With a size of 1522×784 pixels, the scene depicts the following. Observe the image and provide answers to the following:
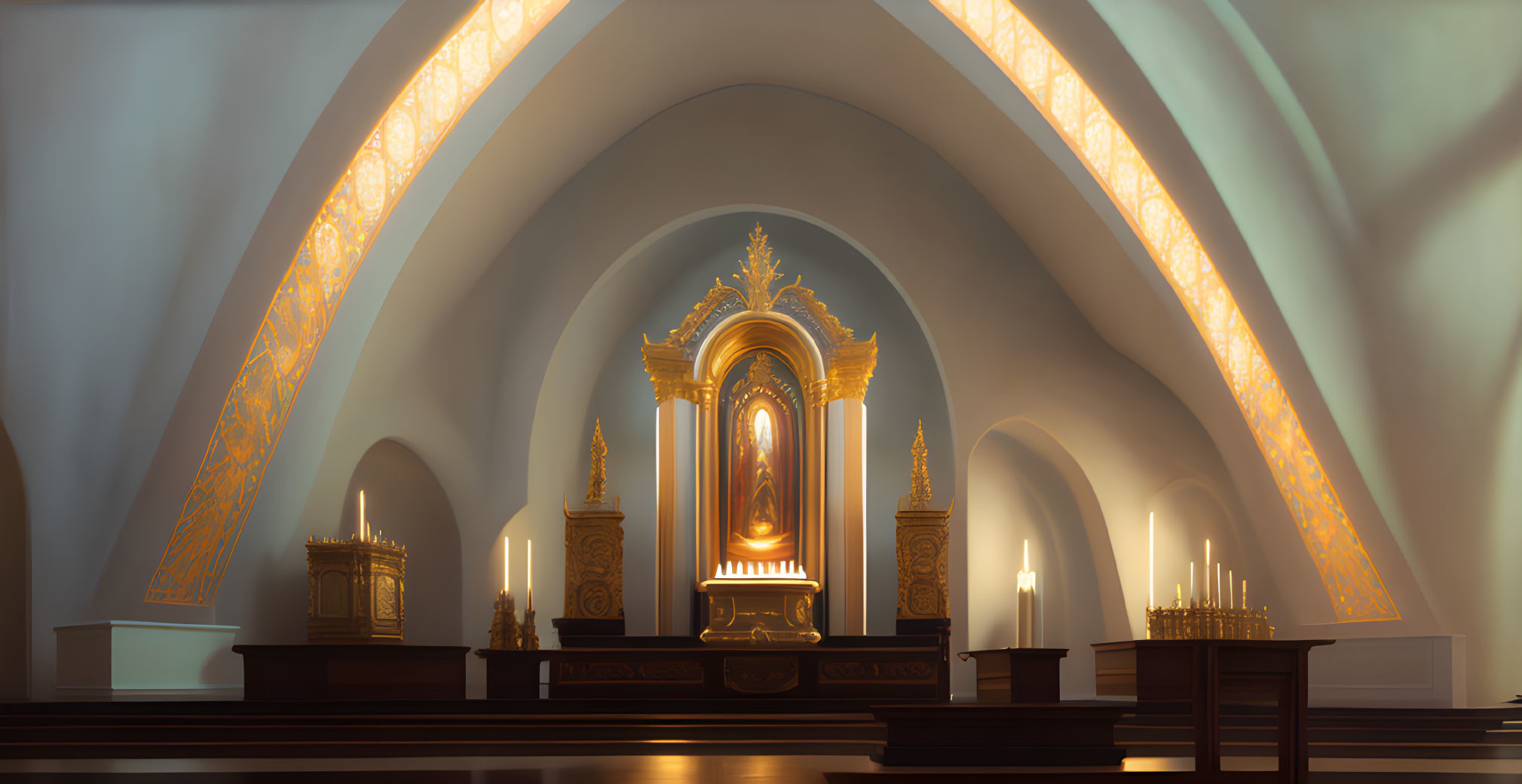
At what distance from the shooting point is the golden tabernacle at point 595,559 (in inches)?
406

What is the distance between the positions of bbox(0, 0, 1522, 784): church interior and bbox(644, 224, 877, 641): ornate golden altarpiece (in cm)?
4

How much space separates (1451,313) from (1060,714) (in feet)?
17.4

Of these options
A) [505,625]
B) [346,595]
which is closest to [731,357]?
[505,625]

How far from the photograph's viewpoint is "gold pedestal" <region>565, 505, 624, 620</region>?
10.3 metres

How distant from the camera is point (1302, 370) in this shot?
27.1ft

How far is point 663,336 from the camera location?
12.0m

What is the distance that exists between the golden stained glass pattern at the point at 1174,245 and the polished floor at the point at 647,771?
405 cm

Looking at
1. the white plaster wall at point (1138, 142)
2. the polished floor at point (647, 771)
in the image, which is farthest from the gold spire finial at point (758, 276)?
the polished floor at point (647, 771)

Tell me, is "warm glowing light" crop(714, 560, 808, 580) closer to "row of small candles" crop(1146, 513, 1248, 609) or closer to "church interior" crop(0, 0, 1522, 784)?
"church interior" crop(0, 0, 1522, 784)

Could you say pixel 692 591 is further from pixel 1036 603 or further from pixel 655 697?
pixel 1036 603

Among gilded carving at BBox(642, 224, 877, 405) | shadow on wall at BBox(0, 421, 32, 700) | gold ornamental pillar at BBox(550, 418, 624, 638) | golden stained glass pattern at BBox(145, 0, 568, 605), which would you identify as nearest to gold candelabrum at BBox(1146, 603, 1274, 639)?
gilded carving at BBox(642, 224, 877, 405)

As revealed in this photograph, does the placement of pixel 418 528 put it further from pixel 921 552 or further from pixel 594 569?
pixel 921 552

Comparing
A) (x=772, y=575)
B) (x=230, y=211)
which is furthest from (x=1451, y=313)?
(x=230, y=211)

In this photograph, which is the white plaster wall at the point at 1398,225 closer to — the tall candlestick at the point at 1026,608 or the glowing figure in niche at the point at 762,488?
the tall candlestick at the point at 1026,608
